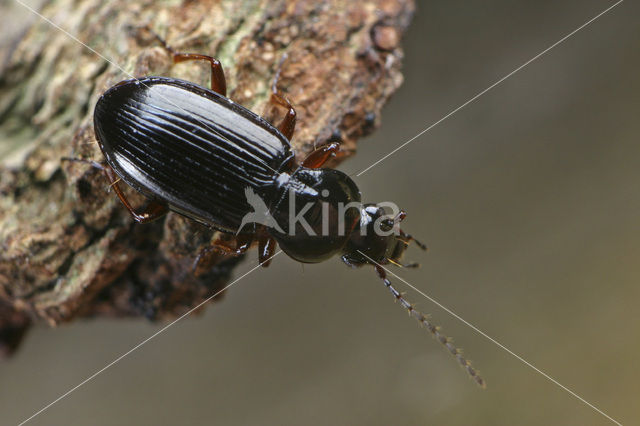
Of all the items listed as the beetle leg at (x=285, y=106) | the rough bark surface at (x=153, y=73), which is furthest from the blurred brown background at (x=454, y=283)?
the beetle leg at (x=285, y=106)

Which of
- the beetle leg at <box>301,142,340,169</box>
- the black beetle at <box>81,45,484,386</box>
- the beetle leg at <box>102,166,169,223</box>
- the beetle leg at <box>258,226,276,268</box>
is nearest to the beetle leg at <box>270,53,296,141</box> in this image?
the black beetle at <box>81,45,484,386</box>

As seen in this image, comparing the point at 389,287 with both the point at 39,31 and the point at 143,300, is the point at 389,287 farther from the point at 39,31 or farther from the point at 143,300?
the point at 39,31

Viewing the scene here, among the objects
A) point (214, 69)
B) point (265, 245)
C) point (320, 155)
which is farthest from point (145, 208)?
point (320, 155)

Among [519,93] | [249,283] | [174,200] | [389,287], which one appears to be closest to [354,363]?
[249,283]

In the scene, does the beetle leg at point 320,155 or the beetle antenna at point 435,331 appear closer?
the beetle leg at point 320,155

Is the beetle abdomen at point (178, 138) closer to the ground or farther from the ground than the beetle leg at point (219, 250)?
farther from the ground

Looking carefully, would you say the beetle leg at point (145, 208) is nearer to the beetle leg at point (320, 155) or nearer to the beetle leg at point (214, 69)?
the beetle leg at point (214, 69)
